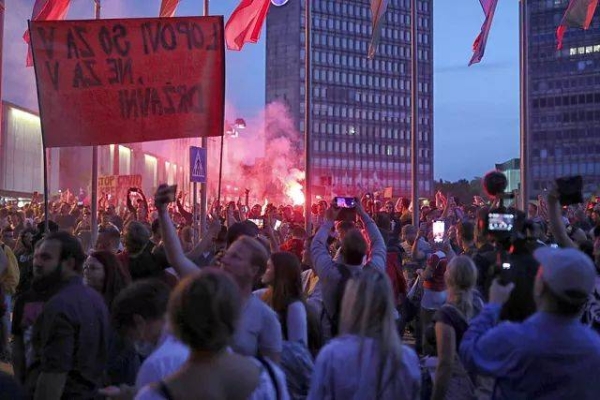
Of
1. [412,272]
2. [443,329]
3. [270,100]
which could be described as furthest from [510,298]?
[270,100]

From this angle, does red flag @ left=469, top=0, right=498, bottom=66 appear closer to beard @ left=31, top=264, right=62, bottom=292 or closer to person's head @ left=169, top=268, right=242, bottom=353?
beard @ left=31, top=264, right=62, bottom=292

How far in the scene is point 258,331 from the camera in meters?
4.46

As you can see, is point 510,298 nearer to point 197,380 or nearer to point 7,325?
point 197,380

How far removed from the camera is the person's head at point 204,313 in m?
2.93

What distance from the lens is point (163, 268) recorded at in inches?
261

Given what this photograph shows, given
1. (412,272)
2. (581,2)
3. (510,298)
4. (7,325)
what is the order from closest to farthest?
(510,298), (7,325), (412,272), (581,2)

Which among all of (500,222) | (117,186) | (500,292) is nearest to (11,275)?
(500,222)

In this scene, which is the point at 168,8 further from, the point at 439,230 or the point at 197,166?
the point at 439,230

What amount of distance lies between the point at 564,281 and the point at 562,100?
385 ft

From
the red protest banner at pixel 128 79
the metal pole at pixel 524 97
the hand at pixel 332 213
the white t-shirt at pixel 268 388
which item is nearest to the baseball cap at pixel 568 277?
the white t-shirt at pixel 268 388

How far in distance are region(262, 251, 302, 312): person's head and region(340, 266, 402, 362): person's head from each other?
4.58 feet

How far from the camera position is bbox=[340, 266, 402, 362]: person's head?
368 cm

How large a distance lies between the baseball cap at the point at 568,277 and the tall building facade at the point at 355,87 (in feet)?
448

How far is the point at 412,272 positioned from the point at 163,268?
573cm
